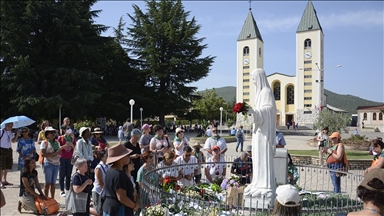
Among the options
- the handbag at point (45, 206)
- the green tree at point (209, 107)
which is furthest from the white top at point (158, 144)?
the green tree at point (209, 107)

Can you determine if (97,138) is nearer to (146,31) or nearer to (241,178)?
(241,178)

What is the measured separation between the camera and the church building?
67.4 metres

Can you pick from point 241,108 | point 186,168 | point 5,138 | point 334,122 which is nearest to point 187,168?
point 186,168

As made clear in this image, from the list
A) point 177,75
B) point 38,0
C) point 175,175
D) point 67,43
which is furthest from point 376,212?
point 177,75

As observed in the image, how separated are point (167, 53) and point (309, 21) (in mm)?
38835

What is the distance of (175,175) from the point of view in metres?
7.90

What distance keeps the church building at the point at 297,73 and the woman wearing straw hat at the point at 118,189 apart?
6418 centimetres

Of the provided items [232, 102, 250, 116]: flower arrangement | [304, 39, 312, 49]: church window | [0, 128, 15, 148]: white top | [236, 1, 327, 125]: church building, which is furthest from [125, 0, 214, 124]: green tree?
[232, 102, 250, 116]: flower arrangement

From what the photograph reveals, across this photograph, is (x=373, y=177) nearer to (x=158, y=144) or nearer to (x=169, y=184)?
(x=169, y=184)

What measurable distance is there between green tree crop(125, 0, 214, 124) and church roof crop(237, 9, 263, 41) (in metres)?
28.2

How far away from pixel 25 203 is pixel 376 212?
22.3 ft

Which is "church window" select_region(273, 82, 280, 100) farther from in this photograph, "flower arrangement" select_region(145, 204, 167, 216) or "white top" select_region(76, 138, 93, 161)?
"flower arrangement" select_region(145, 204, 167, 216)

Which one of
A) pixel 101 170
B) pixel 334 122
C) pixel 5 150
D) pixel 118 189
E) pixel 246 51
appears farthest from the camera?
pixel 246 51

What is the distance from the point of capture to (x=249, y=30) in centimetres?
7475
